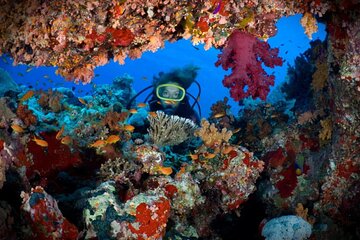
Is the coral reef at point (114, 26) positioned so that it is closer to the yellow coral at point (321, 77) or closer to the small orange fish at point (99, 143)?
the small orange fish at point (99, 143)

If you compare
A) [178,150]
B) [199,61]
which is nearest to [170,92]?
[178,150]

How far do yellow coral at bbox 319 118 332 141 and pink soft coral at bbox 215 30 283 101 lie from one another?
2641mm

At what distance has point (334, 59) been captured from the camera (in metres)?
4.55

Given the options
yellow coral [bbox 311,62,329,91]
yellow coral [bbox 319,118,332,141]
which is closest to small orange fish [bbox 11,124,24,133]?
yellow coral [bbox 319,118,332,141]

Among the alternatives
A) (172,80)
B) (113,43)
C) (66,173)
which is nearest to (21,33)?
(113,43)

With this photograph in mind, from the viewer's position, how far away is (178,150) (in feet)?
27.2

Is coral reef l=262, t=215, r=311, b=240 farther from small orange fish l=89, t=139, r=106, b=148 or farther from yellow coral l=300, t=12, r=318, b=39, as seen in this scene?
small orange fish l=89, t=139, r=106, b=148

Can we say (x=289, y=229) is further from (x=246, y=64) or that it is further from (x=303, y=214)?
(x=246, y=64)

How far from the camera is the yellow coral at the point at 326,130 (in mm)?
5463

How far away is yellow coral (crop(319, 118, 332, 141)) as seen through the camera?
5.46m

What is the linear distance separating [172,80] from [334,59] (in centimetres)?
728

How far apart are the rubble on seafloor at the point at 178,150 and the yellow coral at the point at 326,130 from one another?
0.02 meters

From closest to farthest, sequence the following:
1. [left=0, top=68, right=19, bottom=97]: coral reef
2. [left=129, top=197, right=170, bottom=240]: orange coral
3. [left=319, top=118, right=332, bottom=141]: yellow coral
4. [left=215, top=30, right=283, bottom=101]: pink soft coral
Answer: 1. [left=215, top=30, right=283, bottom=101]: pink soft coral
2. [left=129, top=197, right=170, bottom=240]: orange coral
3. [left=319, top=118, right=332, bottom=141]: yellow coral
4. [left=0, top=68, right=19, bottom=97]: coral reef

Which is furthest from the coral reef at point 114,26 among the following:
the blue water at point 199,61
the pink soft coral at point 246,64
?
the blue water at point 199,61
